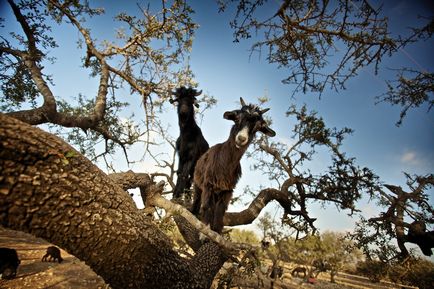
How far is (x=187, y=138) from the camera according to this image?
6438mm

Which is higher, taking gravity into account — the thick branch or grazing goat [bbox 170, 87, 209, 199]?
grazing goat [bbox 170, 87, 209, 199]

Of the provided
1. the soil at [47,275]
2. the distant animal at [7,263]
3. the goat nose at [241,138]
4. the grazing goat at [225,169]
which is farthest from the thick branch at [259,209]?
the distant animal at [7,263]

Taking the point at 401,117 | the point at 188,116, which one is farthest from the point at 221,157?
the point at 401,117

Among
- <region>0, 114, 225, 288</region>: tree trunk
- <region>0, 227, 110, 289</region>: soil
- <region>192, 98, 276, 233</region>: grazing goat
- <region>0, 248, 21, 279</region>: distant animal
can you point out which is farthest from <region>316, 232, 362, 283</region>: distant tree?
<region>0, 114, 225, 288</region>: tree trunk

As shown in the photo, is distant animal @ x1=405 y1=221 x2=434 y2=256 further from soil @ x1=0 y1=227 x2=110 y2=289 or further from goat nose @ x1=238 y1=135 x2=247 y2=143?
soil @ x1=0 y1=227 x2=110 y2=289

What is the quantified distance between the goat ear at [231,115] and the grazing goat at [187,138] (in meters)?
1.92

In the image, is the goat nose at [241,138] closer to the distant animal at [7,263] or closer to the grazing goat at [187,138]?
the grazing goat at [187,138]

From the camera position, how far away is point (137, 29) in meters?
5.70

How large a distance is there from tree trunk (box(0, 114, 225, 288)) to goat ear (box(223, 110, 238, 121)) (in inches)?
123

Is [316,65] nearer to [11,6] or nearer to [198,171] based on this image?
[198,171]

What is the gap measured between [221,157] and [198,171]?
76 cm

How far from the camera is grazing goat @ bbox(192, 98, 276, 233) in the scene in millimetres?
4328

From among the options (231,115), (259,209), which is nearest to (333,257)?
(259,209)

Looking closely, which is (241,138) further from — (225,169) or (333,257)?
(333,257)
